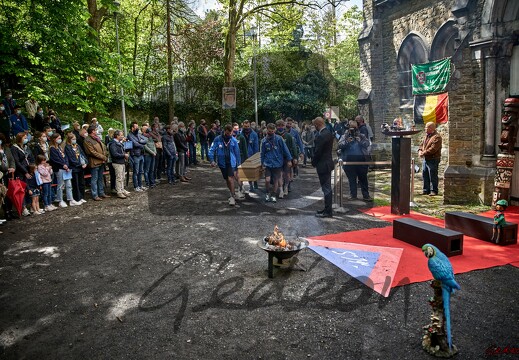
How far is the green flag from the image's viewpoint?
14.3 meters

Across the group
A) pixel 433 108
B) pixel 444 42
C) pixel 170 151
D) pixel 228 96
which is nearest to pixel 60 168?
pixel 170 151

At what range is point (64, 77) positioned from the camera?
1255 cm

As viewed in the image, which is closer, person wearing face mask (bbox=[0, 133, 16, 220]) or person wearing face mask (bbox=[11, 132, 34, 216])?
person wearing face mask (bbox=[0, 133, 16, 220])

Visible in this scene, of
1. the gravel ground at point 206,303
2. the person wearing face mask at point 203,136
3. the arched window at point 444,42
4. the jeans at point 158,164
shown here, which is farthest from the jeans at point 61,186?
the arched window at point 444,42

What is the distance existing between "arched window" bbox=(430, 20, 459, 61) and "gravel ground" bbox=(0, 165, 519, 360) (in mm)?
10140

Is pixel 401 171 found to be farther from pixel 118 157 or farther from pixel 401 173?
pixel 118 157

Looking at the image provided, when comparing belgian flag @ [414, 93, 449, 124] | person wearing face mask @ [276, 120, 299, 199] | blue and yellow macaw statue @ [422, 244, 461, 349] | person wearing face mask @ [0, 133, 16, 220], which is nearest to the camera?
blue and yellow macaw statue @ [422, 244, 461, 349]

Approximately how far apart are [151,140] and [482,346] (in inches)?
439

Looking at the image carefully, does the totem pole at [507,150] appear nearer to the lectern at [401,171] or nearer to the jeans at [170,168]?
the lectern at [401,171]

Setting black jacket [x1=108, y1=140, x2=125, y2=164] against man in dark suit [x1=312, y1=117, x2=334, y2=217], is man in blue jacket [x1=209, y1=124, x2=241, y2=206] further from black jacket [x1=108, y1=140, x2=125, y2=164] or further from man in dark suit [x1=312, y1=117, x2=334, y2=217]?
black jacket [x1=108, y1=140, x2=125, y2=164]

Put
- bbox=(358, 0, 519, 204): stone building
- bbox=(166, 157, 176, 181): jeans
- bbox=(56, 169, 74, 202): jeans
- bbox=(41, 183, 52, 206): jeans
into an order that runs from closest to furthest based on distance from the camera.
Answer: bbox=(358, 0, 519, 204): stone building → bbox=(41, 183, 52, 206): jeans → bbox=(56, 169, 74, 202): jeans → bbox=(166, 157, 176, 181): jeans

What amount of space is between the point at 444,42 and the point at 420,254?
11.6 m

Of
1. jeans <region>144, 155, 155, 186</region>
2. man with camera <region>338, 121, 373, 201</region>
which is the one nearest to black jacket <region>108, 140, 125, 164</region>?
jeans <region>144, 155, 155, 186</region>

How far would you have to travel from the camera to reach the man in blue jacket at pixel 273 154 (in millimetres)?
10461
